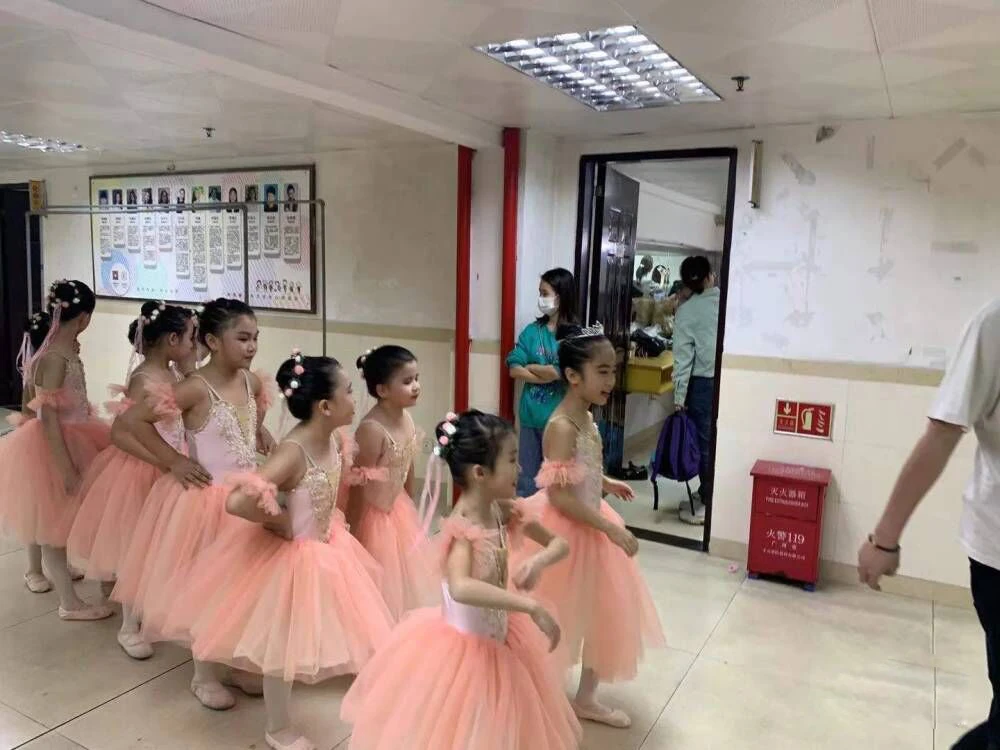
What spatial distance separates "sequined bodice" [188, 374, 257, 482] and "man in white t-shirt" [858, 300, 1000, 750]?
206cm

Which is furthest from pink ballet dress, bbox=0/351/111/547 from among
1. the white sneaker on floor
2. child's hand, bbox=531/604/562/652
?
the white sneaker on floor

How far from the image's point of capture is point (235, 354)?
2605 mm

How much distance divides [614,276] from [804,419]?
163 centimetres

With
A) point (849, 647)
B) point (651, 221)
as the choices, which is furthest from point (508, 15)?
point (651, 221)

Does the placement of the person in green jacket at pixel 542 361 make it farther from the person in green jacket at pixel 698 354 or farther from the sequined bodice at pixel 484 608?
the sequined bodice at pixel 484 608

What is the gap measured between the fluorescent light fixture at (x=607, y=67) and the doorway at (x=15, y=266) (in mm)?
5667

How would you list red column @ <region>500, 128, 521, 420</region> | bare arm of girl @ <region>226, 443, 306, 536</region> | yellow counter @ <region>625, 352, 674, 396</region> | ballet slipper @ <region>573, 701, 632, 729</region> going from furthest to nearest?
yellow counter @ <region>625, 352, 674, 396</region> → red column @ <region>500, 128, 521, 420</region> → ballet slipper @ <region>573, 701, 632, 729</region> → bare arm of girl @ <region>226, 443, 306, 536</region>

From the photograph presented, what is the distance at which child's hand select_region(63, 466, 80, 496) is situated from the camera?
314 centimetres

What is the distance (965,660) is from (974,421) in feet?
6.35

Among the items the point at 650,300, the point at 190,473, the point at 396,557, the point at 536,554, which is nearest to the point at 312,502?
the point at 396,557

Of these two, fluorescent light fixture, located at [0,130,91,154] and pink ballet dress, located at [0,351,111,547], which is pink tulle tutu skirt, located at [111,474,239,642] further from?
fluorescent light fixture, located at [0,130,91,154]

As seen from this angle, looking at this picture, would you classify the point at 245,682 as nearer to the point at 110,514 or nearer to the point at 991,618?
the point at 110,514

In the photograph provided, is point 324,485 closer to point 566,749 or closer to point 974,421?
point 566,749

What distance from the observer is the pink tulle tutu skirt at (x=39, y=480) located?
3131 millimetres
